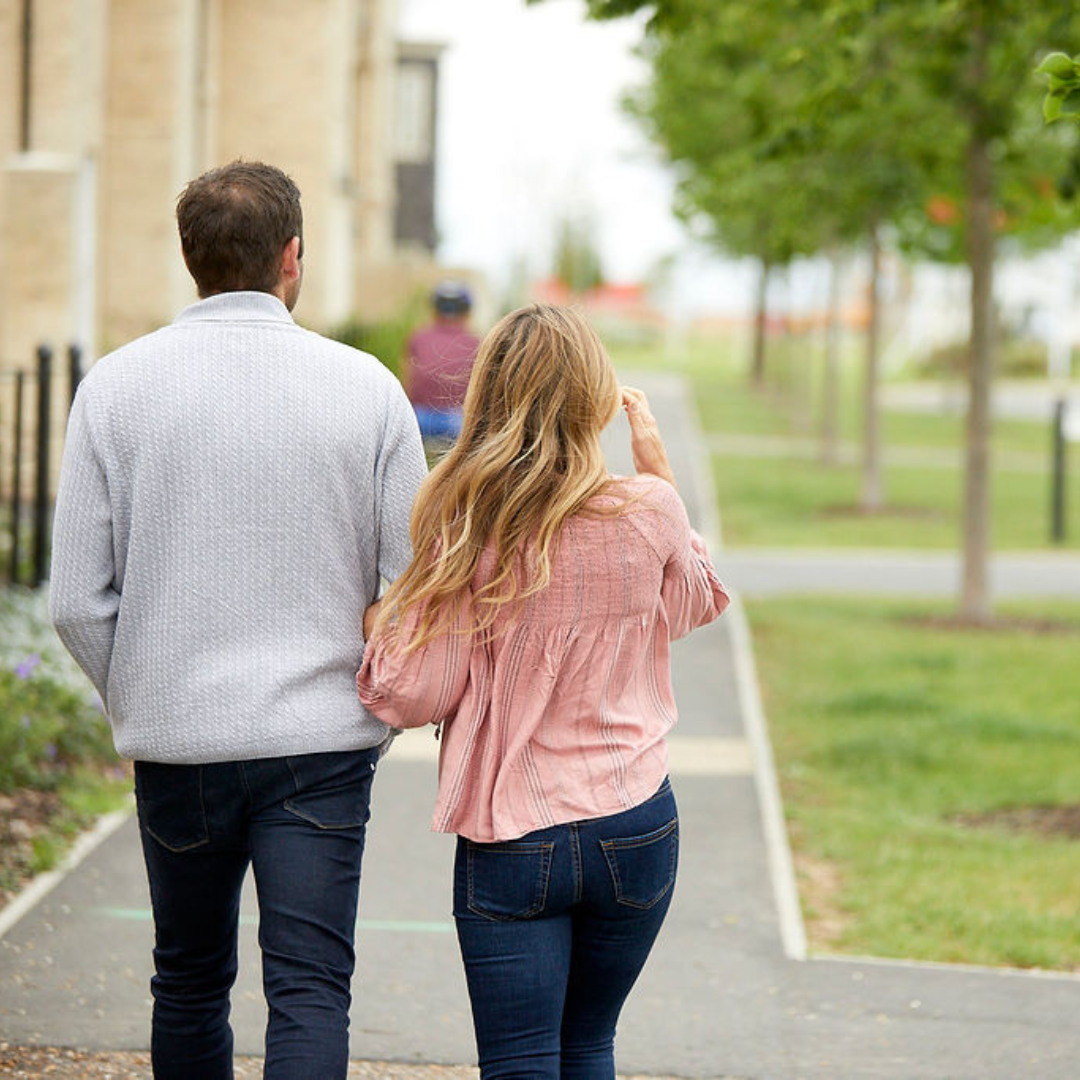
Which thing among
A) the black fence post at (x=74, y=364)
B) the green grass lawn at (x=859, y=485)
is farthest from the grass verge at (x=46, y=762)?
the green grass lawn at (x=859, y=485)

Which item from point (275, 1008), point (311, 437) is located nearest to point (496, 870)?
point (275, 1008)

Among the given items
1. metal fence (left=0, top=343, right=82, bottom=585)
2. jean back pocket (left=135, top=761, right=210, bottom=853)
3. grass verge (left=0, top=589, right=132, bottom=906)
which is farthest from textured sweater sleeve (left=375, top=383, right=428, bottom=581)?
metal fence (left=0, top=343, right=82, bottom=585)

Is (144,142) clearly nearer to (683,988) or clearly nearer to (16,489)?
(16,489)

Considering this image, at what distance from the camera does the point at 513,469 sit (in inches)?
109

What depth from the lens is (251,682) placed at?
→ 9.54 ft

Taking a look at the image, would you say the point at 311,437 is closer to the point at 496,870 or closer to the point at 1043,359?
the point at 496,870

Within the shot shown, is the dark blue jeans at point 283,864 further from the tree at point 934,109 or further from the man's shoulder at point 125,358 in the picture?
the tree at point 934,109

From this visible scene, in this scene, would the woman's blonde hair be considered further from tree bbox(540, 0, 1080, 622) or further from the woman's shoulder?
tree bbox(540, 0, 1080, 622)

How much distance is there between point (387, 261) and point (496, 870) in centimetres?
2693

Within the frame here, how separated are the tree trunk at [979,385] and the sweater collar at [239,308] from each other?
930 cm

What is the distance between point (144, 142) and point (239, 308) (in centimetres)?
1574

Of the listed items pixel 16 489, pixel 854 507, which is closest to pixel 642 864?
pixel 16 489

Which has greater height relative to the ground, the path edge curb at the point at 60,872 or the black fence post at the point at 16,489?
the black fence post at the point at 16,489

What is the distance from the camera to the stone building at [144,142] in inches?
552
